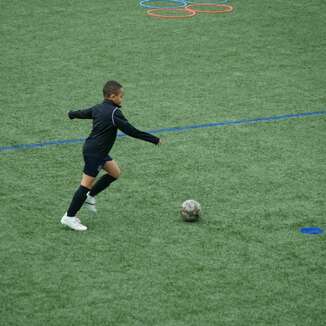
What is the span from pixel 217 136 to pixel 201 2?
30.8 ft

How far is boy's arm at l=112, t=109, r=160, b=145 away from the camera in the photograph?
8.41 meters

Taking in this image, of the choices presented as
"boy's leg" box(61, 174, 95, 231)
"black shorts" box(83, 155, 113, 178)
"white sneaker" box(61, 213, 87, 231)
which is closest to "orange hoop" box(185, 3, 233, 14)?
"black shorts" box(83, 155, 113, 178)

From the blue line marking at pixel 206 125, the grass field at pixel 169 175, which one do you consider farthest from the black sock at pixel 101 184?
the blue line marking at pixel 206 125

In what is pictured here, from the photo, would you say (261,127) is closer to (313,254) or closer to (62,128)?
(62,128)

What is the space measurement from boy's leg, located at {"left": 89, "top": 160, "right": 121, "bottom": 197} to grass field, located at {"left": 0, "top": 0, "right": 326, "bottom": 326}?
282 millimetres

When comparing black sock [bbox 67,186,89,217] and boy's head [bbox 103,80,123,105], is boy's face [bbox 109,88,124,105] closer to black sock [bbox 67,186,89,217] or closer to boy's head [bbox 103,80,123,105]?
boy's head [bbox 103,80,123,105]

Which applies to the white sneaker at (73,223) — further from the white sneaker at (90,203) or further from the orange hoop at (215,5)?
→ the orange hoop at (215,5)

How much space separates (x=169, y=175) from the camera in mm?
10078

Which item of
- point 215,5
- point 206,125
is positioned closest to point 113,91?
point 206,125

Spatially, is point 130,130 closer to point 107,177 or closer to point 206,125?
point 107,177

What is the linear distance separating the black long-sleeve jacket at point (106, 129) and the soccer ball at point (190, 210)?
78 centimetres

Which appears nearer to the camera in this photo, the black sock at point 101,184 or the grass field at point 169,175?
the grass field at point 169,175

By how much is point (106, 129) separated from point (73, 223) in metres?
1.08

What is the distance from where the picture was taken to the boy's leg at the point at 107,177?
880 cm
